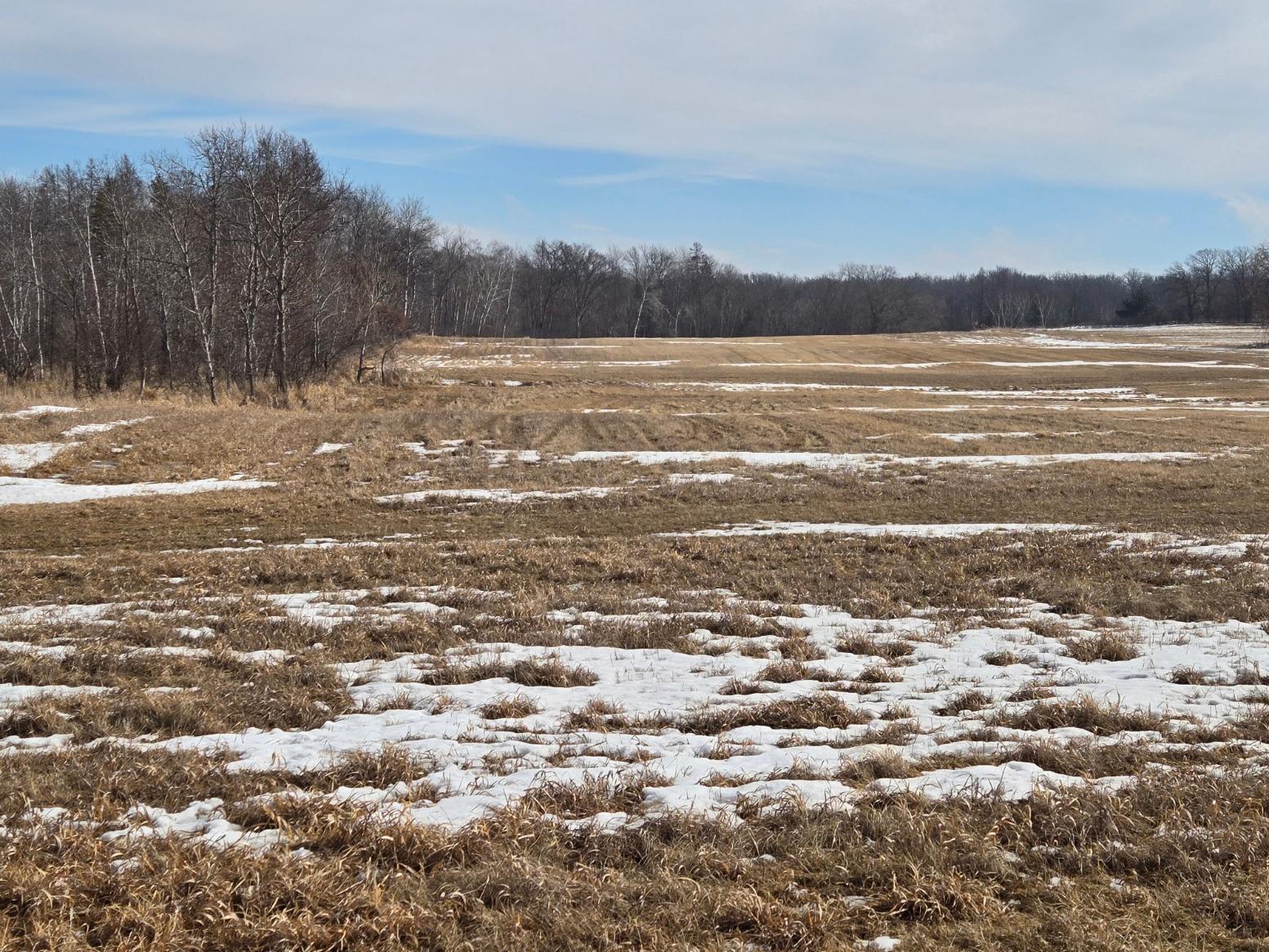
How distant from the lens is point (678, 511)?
17547 millimetres

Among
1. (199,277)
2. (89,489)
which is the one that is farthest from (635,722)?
(199,277)

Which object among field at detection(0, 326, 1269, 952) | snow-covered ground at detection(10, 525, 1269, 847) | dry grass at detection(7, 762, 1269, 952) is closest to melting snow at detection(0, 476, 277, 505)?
field at detection(0, 326, 1269, 952)

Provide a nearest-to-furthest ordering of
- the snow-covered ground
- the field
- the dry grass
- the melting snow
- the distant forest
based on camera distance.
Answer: the dry grass < the field < the snow-covered ground < the melting snow < the distant forest

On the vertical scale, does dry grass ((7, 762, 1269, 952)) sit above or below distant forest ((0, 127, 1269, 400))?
below

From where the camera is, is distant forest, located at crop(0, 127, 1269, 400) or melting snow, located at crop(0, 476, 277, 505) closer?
melting snow, located at crop(0, 476, 277, 505)

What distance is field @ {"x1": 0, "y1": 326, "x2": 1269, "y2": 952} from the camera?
3.83 meters

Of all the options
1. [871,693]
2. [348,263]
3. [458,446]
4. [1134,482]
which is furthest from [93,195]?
[871,693]

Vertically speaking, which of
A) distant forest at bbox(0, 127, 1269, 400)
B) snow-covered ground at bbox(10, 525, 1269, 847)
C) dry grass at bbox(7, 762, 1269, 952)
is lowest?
snow-covered ground at bbox(10, 525, 1269, 847)

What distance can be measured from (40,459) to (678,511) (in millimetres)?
15210

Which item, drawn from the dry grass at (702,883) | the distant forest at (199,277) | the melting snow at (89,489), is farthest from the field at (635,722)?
the distant forest at (199,277)

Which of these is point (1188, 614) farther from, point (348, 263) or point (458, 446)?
point (348, 263)

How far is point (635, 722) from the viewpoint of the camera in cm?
616

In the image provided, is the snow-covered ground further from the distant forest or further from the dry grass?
the distant forest

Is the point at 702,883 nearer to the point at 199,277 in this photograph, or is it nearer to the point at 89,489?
the point at 89,489
